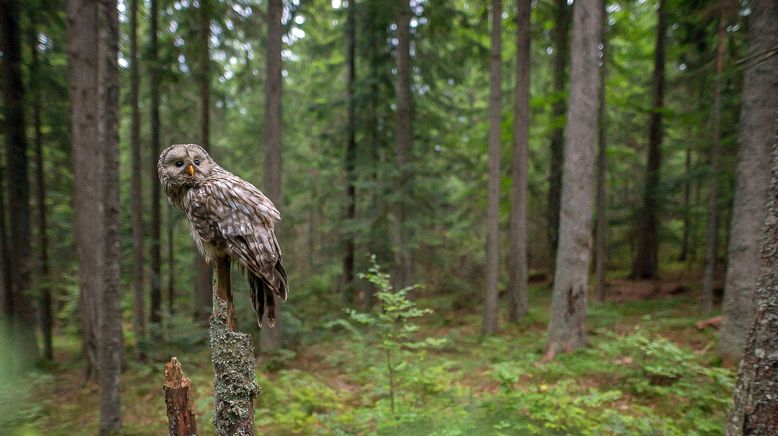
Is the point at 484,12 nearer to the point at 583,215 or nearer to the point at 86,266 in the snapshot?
the point at 583,215

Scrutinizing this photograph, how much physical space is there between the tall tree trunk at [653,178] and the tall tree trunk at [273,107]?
430 inches

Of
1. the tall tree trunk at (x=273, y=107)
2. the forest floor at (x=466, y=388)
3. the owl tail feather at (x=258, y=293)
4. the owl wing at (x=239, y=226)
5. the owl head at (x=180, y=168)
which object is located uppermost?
the tall tree trunk at (x=273, y=107)

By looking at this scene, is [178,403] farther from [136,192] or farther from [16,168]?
[136,192]

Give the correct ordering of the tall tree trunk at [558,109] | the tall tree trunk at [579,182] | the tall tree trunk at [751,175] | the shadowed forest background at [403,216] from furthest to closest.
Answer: the tall tree trunk at [558,109], the tall tree trunk at [579,182], the tall tree trunk at [751,175], the shadowed forest background at [403,216]

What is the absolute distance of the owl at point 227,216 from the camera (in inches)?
87.4

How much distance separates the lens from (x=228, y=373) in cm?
237

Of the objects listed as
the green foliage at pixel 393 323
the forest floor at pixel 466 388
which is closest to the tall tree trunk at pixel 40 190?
the forest floor at pixel 466 388

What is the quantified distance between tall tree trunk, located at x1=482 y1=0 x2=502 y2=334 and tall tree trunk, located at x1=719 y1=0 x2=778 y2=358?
4.54 metres

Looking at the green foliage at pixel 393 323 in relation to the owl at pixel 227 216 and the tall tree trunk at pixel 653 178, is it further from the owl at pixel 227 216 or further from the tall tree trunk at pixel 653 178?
the tall tree trunk at pixel 653 178

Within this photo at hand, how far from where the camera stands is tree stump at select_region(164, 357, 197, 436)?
2.35 meters

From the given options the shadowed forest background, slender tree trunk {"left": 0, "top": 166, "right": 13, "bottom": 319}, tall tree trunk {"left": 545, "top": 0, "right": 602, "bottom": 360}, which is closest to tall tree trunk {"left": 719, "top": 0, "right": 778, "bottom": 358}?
the shadowed forest background

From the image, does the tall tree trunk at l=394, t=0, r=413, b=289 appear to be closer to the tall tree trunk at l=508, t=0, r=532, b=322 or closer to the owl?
the tall tree trunk at l=508, t=0, r=532, b=322

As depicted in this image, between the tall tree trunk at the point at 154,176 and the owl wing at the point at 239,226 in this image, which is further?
the tall tree trunk at the point at 154,176

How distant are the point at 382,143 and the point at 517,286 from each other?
6.54m
